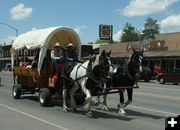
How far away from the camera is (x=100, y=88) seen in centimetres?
973

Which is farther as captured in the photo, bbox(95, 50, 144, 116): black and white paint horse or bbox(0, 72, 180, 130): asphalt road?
bbox(95, 50, 144, 116): black and white paint horse

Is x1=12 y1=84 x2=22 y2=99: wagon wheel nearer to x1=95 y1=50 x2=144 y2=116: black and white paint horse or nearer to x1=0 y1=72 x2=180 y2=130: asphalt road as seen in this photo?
x1=0 y1=72 x2=180 y2=130: asphalt road

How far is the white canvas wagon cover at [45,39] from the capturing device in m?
11.1

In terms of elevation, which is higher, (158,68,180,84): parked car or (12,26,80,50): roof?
(12,26,80,50): roof

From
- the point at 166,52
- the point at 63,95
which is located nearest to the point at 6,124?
the point at 63,95

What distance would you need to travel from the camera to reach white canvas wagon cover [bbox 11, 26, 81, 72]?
36.5 feet

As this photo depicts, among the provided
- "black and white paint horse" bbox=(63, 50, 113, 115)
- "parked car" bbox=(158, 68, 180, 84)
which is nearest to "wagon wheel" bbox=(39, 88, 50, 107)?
"black and white paint horse" bbox=(63, 50, 113, 115)

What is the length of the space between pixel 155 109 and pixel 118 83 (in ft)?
7.27

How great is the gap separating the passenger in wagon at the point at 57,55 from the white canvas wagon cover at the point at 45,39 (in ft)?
1.86

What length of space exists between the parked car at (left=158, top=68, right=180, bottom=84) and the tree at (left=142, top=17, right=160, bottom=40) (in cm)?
9400

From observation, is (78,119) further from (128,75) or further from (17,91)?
(17,91)

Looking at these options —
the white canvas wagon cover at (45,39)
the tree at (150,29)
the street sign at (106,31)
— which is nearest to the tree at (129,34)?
the tree at (150,29)

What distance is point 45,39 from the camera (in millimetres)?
11094

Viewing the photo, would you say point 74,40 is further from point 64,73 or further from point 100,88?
point 100,88
